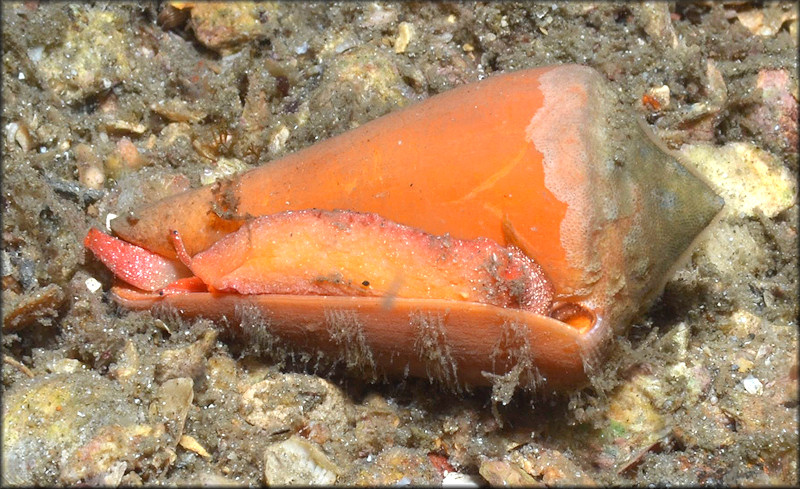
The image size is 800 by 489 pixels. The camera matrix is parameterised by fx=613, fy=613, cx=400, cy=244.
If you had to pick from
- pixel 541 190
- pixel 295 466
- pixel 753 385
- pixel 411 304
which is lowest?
pixel 753 385

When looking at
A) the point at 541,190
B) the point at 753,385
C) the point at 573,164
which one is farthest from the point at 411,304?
the point at 753,385

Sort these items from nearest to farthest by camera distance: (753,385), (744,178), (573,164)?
(573,164)
(753,385)
(744,178)

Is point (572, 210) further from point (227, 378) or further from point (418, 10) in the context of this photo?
point (418, 10)

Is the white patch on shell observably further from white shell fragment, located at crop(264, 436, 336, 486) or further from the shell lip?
white shell fragment, located at crop(264, 436, 336, 486)

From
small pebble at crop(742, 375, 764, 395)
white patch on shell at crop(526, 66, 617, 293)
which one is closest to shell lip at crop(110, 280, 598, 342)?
white patch on shell at crop(526, 66, 617, 293)

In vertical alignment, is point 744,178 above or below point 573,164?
below

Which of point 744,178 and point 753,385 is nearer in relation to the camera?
point 753,385

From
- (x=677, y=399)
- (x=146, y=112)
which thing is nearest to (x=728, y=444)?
(x=677, y=399)

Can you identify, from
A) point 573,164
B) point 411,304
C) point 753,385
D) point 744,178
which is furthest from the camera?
point 744,178

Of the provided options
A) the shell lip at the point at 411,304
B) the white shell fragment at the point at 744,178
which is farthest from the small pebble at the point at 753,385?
the shell lip at the point at 411,304

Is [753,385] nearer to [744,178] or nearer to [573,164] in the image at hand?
[744,178]
